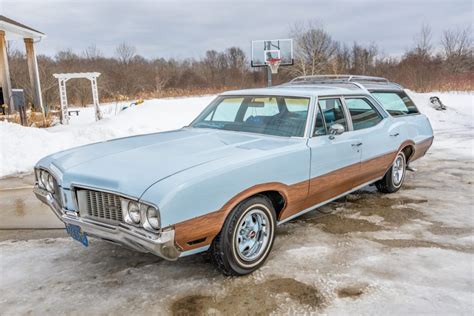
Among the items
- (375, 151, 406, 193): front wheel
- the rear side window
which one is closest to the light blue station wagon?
(375, 151, 406, 193): front wheel

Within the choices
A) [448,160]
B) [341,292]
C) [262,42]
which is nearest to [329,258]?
[341,292]

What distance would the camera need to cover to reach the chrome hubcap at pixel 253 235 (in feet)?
10.6

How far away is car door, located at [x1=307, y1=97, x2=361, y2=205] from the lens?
12.6 ft

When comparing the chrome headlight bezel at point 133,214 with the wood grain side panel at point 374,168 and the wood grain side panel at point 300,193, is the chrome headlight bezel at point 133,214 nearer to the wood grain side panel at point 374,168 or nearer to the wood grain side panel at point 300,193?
the wood grain side panel at point 300,193

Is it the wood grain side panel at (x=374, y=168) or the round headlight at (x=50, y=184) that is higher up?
the round headlight at (x=50, y=184)

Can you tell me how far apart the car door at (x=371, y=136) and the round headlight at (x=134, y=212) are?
2.74 meters

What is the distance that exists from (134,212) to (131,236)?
0.55 ft

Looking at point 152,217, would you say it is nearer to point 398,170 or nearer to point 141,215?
point 141,215

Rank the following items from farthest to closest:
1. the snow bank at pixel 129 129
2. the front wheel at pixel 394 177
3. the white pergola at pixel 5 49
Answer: the white pergola at pixel 5 49
the snow bank at pixel 129 129
the front wheel at pixel 394 177

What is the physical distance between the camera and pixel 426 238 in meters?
4.00

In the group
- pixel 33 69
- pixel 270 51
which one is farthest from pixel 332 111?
pixel 270 51

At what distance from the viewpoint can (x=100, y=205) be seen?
294cm

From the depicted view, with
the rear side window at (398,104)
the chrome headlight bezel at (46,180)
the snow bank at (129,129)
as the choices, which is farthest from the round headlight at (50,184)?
the rear side window at (398,104)

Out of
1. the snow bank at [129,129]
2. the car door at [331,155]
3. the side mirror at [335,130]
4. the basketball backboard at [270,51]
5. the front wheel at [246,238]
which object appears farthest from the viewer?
the basketball backboard at [270,51]
